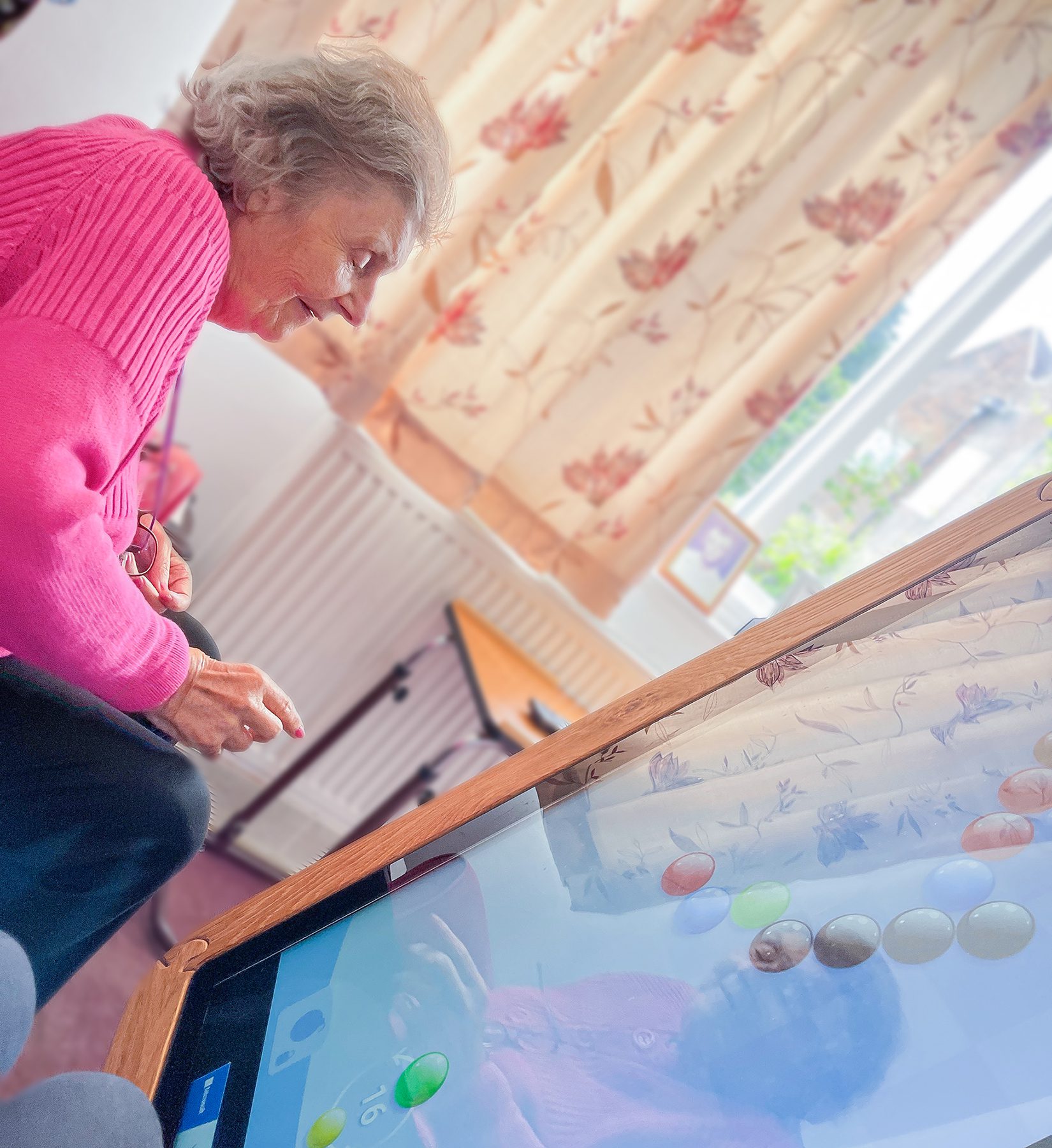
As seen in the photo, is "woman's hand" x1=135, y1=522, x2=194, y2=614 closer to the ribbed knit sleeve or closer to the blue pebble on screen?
the ribbed knit sleeve

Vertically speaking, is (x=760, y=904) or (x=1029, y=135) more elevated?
(x=1029, y=135)

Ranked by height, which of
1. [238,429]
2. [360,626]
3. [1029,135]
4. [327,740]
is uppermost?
[1029,135]

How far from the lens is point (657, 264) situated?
1.97 m

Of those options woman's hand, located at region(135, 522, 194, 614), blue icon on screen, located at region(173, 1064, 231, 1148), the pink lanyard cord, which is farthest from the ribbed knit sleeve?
the pink lanyard cord

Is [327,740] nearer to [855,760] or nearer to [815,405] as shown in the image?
[815,405]

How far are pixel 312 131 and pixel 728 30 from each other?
134cm

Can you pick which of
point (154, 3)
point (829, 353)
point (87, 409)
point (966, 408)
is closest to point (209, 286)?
point (87, 409)

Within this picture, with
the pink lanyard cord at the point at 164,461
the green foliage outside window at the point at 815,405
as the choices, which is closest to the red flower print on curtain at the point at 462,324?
the pink lanyard cord at the point at 164,461

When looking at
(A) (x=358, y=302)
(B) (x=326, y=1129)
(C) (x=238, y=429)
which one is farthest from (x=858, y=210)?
(B) (x=326, y=1129)

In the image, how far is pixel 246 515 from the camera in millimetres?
2115

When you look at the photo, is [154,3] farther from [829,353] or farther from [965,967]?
[965,967]

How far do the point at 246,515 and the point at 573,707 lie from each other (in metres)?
0.79

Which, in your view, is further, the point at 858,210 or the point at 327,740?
the point at 327,740

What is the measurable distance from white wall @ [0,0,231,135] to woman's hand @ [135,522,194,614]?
1.12 m
